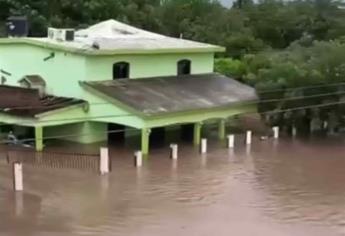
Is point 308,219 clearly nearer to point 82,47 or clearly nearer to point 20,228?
point 20,228

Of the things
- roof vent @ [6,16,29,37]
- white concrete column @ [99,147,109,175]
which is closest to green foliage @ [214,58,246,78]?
roof vent @ [6,16,29,37]

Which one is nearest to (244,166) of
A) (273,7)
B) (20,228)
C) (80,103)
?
(80,103)

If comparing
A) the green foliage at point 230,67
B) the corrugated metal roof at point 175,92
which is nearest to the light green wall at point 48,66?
the corrugated metal roof at point 175,92

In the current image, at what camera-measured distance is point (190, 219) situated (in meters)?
21.5

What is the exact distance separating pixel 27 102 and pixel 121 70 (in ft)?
14.5

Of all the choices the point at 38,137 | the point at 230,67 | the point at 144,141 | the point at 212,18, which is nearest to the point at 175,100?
the point at 144,141

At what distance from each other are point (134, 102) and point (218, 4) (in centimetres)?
2987

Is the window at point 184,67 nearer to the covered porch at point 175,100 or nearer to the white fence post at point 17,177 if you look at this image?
the covered porch at point 175,100

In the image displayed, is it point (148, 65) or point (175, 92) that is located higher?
point (148, 65)

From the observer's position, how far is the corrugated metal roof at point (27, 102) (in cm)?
3095

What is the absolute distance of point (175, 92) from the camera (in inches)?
1323

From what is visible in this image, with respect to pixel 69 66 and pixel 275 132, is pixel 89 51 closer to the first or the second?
pixel 69 66

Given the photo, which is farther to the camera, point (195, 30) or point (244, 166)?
point (195, 30)

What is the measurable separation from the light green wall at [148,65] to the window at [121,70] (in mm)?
181
